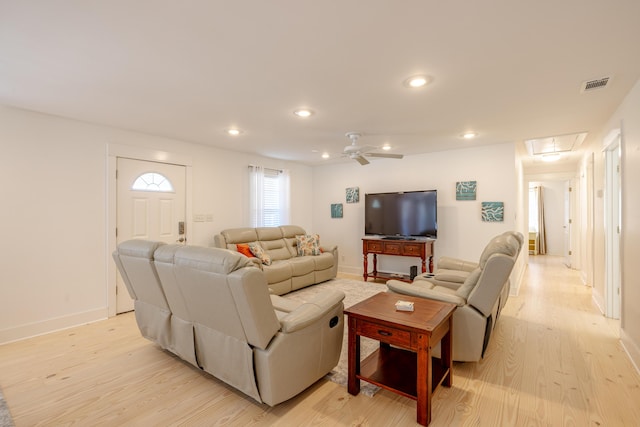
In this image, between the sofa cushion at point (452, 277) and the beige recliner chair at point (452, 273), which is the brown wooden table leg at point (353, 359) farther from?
the sofa cushion at point (452, 277)

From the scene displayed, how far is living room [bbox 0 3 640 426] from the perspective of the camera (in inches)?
113

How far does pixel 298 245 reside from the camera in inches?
219

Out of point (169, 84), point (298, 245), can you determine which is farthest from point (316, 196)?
point (169, 84)

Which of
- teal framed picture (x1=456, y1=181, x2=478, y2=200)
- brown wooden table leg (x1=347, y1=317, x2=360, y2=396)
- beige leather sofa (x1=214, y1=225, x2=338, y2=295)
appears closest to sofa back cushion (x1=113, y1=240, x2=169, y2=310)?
brown wooden table leg (x1=347, y1=317, x2=360, y2=396)

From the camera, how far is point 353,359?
2.11 meters

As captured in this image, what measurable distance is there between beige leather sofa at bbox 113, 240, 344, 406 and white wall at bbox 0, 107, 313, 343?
1.53 meters

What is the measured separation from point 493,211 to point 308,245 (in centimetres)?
311

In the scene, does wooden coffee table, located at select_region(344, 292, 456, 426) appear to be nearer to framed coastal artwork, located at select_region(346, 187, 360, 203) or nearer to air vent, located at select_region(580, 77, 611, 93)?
air vent, located at select_region(580, 77, 611, 93)

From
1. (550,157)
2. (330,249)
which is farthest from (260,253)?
(550,157)

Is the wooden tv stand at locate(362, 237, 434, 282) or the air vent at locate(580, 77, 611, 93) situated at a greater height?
the air vent at locate(580, 77, 611, 93)

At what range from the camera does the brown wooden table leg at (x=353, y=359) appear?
2.11 metres

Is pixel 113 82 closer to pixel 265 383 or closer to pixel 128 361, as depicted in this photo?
pixel 128 361

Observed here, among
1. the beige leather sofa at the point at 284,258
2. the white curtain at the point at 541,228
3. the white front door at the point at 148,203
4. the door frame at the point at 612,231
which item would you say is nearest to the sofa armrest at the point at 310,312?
the beige leather sofa at the point at 284,258

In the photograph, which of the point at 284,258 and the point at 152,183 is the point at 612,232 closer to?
the point at 284,258
